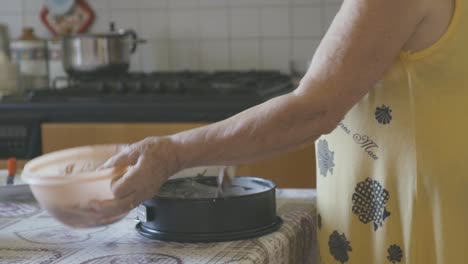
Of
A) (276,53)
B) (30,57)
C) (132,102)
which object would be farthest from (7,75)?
(276,53)

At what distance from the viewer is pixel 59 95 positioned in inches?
91.4

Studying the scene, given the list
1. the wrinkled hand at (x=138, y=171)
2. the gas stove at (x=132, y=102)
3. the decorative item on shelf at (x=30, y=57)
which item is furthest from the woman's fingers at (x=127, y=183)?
the decorative item on shelf at (x=30, y=57)

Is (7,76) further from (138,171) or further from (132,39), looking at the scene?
(138,171)

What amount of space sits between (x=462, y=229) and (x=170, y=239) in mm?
387

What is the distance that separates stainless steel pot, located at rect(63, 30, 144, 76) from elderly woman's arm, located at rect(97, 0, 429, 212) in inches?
60.1

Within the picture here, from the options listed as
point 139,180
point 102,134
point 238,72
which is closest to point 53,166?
point 139,180

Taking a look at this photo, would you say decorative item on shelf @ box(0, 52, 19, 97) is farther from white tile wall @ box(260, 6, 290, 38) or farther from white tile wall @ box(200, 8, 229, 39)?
white tile wall @ box(260, 6, 290, 38)

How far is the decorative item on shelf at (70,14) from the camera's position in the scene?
9.14 feet

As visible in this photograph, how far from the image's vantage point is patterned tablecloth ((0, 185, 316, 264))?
0.98m

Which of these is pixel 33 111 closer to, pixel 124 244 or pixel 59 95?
pixel 59 95

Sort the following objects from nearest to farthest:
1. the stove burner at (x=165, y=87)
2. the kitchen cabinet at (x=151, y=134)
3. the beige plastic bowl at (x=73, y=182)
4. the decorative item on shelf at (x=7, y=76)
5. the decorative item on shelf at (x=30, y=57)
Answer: the beige plastic bowl at (x=73, y=182) < the kitchen cabinet at (x=151, y=134) < the stove burner at (x=165, y=87) < the decorative item on shelf at (x=7, y=76) < the decorative item on shelf at (x=30, y=57)

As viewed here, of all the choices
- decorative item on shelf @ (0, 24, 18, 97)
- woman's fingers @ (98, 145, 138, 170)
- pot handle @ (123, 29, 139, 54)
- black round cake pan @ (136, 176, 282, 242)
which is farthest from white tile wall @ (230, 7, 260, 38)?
woman's fingers @ (98, 145, 138, 170)

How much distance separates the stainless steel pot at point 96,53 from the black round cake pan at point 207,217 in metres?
1.44

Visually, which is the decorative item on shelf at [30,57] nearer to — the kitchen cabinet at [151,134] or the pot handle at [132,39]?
the pot handle at [132,39]
